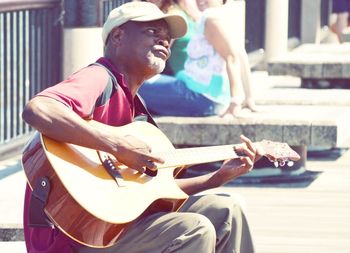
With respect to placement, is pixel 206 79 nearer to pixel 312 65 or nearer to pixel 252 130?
pixel 252 130

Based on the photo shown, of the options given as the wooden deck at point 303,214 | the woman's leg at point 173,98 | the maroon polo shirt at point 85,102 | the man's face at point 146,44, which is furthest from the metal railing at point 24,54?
the maroon polo shirt at point 85,102

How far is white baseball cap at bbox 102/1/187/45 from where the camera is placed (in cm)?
479

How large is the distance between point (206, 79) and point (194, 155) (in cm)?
350

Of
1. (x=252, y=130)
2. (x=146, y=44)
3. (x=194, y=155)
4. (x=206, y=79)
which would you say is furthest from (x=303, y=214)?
(x=146, y=44)

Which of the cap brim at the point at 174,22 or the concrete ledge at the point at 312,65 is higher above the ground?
the cap brim at the point at 174,22

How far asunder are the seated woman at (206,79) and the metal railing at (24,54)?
0.87 m

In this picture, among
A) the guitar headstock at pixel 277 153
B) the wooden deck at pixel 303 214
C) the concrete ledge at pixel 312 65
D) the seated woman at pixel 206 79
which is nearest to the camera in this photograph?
the guitar headstock at pixel 277 153

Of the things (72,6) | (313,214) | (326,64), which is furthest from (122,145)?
(326,64)

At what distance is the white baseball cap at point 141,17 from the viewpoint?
4785 millimetres

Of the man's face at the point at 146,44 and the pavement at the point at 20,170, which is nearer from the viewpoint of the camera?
the man's face at the point at 146,44

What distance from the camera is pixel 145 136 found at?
481cm

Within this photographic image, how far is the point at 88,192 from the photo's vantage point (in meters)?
4.43

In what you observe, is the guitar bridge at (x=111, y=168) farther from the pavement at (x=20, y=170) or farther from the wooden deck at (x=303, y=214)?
the wooden deck at (x=303, y=214)

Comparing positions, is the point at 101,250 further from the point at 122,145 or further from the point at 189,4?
the point at 189,4
